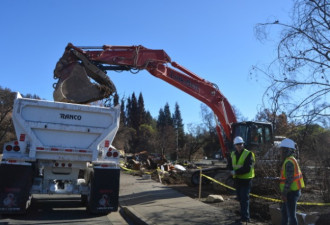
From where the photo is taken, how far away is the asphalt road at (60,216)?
24.1 ft

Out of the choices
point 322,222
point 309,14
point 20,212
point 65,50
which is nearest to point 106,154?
point 20,212

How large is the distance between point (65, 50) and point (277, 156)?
7513 mm

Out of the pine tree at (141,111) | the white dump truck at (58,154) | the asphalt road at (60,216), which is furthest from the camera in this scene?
the pine tree at (141,111)

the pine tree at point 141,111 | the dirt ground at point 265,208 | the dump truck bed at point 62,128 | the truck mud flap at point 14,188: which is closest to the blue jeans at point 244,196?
the dirt ground at point 265,208

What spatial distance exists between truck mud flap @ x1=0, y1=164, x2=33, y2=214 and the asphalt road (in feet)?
0.86

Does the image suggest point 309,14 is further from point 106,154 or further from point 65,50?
point 65,50

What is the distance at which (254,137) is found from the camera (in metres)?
13.1

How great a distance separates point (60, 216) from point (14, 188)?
1251 mm

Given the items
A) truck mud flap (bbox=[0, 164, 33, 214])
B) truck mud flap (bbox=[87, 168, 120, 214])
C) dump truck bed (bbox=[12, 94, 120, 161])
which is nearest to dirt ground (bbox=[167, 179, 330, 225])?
truck mud flap (bbox=[87, 168, 120, 214])

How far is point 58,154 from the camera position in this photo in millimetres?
8203

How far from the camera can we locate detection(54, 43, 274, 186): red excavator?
33.5ft

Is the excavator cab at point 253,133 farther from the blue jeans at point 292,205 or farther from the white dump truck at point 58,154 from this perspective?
the blue jeans at point 292,205

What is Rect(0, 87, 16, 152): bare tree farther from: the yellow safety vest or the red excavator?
the yellow safety vest

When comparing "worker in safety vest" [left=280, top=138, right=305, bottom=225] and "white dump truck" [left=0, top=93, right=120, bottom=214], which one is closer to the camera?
"worker in safety vest" [left=280, top=138, right=305, bottom=225]
